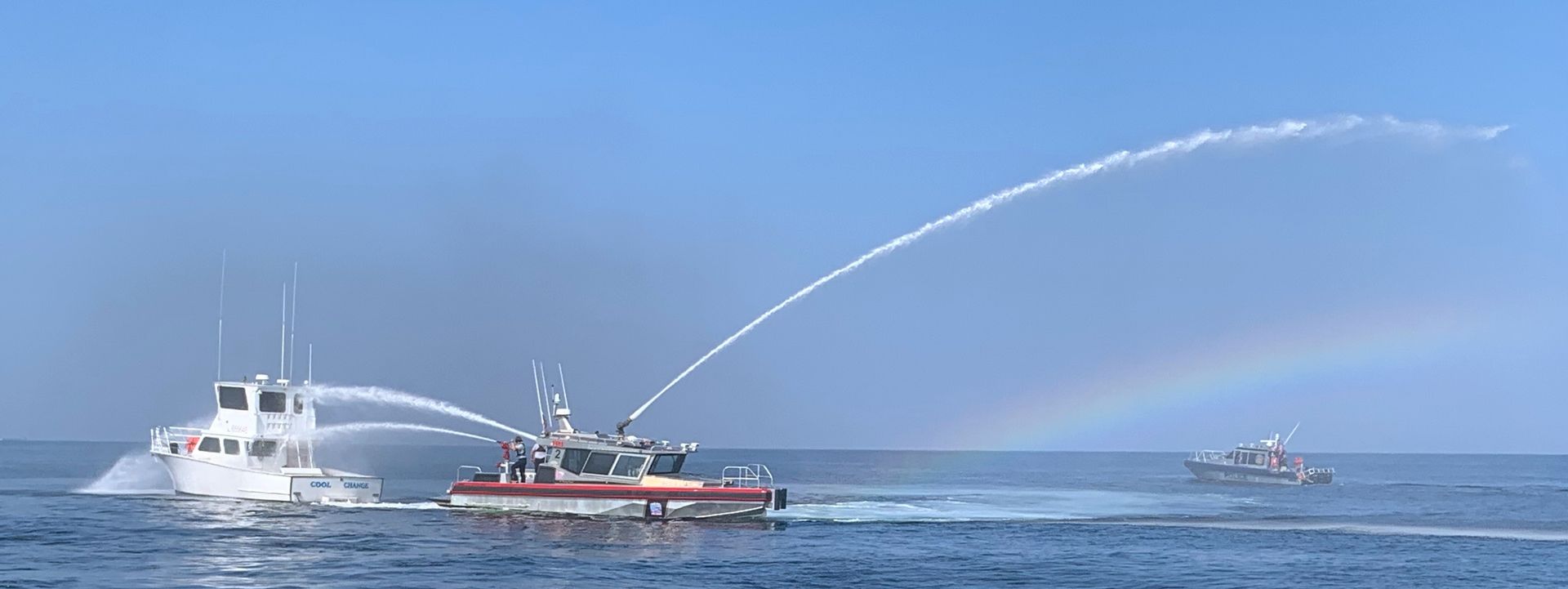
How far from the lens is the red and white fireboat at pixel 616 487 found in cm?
6116

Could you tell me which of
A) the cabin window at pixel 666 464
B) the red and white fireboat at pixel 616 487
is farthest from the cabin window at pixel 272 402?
the cabin window at pixel 666 464

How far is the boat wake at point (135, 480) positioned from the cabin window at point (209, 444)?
A: 8.48 metres

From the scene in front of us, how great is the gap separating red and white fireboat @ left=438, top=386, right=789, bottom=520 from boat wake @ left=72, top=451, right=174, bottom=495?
24.7 meters

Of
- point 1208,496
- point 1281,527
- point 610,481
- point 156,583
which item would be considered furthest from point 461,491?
point 1208,496

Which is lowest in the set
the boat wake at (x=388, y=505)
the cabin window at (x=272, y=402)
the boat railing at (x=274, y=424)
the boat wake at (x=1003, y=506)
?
the boat wake at (x=1003, y=506)

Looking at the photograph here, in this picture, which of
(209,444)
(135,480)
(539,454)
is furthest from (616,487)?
(135,480)

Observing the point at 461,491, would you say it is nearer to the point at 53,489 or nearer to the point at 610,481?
the point at 610,481

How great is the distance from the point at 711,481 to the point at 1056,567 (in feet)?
61.4

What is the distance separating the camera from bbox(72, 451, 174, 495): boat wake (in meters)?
80.3

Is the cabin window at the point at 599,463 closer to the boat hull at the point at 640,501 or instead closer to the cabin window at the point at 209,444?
the boat hull at the point at 640,501

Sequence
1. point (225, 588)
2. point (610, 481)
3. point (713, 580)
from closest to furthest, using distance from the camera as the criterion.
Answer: point (225, 588)
point (713, 580)
point (610, 481)

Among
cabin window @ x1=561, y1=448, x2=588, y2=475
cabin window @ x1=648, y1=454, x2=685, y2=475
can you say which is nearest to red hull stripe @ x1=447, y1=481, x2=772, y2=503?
cabin window @ x1=561, y1=448, x2=588, y2=475

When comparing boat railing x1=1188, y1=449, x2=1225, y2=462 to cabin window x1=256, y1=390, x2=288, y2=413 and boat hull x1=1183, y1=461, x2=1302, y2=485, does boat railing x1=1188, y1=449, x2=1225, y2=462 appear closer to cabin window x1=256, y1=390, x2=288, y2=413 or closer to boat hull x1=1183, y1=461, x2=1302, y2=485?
boat hull x1=1183, y1=461, x2=1302, y2=485

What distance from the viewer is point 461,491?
2554 inches
